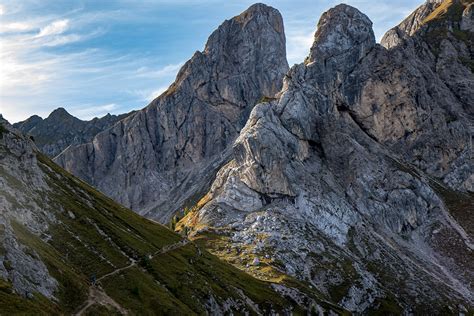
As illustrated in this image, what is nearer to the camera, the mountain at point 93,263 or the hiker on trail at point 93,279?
the mountain at point 93,263

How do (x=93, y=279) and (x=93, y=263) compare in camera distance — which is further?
(x=93, y=263)

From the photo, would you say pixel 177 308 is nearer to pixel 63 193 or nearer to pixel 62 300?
pixel 62 300

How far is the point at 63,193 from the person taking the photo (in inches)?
5217

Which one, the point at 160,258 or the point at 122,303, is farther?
the point at 160,258

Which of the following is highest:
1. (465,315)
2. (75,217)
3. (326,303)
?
(75,217)

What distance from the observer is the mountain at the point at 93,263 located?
84.4 m

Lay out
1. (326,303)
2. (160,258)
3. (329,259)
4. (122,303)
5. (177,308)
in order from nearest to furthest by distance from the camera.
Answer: (122,303), (177,308), (160,258), (326,303), (329,259)

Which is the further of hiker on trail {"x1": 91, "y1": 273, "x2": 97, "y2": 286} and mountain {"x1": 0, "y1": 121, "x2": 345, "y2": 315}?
hiker on trail {"x1": 91, "y1": 273, "x2": 97, "y2": 286}

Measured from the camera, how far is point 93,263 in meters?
107

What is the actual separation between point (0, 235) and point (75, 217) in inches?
1512

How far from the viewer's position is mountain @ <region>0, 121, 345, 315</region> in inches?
3322

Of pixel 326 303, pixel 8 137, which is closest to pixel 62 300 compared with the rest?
pixel 8 137

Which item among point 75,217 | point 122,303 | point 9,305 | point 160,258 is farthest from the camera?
point 160,258

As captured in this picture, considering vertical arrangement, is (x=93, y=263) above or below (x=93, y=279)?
above
